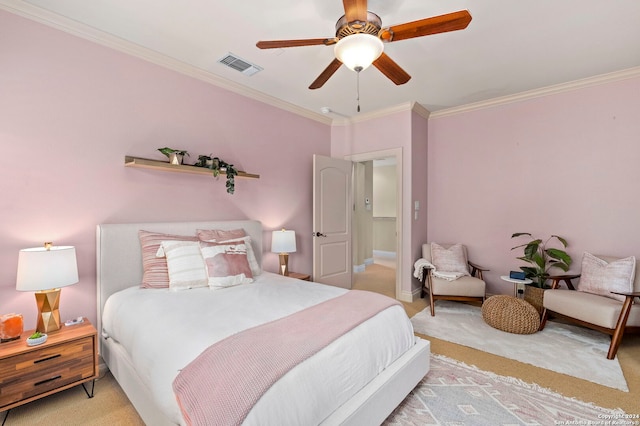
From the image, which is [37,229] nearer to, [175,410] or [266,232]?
[175,410]

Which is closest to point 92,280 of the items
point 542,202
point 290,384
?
point 290,384

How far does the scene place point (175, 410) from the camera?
1.29 metres

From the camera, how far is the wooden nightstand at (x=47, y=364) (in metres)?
1.72

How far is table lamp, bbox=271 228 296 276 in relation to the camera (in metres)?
3.56

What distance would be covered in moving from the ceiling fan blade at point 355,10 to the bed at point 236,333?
1771 millimetres

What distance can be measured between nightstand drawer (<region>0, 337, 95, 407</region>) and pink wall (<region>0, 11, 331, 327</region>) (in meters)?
0.50

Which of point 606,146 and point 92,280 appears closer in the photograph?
point 92,280

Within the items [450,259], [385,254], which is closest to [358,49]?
[450,259]

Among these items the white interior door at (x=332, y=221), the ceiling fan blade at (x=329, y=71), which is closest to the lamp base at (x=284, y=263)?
the white interior door at (x=332, y=221)

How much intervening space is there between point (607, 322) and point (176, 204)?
4097 mm

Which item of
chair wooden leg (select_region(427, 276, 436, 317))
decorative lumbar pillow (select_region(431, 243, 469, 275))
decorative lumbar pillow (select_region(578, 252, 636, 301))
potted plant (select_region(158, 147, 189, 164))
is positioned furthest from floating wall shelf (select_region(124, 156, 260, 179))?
decorative lumbar pillow (select_region(578, 252, 636, 301))

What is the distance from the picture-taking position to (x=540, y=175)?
3664 mm

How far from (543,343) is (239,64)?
403 cm

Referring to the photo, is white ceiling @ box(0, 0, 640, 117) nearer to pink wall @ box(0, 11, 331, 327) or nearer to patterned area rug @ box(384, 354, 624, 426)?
pink wall @ box(0, 11, 331, 327)
